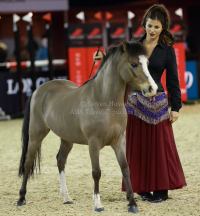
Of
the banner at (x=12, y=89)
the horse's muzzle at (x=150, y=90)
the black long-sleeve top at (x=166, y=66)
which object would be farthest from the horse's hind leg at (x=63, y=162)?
the banner at (x=12, y=89)

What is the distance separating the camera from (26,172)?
471 centimetres

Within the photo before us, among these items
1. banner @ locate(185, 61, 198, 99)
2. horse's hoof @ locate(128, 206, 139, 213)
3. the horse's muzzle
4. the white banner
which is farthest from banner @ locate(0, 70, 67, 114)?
the horse's muzzle

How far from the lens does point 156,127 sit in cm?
448

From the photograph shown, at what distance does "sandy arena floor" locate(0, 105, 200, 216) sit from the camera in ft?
13.9

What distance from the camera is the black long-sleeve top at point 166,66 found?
4.38 meters

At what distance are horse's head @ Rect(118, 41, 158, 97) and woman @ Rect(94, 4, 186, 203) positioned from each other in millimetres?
512

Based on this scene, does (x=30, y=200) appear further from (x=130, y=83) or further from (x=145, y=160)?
(x=130, y=83)

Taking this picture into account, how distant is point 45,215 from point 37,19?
54.5 feet

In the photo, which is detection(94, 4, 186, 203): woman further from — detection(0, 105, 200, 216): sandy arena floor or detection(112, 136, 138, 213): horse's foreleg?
detection(112, 136, 138, 213): horse's foreleg

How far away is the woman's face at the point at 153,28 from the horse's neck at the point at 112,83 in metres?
0.58

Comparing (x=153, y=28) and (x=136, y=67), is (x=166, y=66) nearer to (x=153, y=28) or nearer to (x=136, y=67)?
(x=153, y=28)

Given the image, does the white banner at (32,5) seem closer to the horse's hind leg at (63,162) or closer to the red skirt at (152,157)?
the horse's hind leg at (63,162)

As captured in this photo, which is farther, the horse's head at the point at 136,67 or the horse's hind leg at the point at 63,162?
the horse's hind leg at the point at 63,162

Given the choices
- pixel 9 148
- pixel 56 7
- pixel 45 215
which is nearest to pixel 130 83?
pixel 45 215
